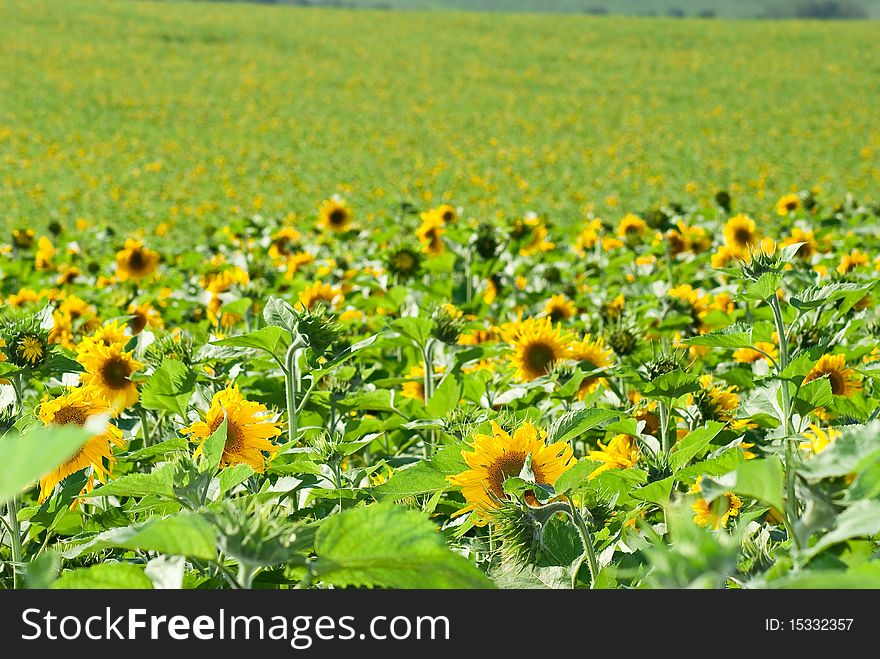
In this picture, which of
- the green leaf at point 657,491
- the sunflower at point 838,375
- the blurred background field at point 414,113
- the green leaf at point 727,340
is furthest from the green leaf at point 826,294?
the blurred background field at point 414,113

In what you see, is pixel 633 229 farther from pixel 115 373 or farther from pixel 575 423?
pixel 575 423

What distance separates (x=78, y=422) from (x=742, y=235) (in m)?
3.03

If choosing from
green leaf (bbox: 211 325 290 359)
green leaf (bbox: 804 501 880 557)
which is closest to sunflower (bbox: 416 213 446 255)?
green leaf (bbox: 211 325 290 359)

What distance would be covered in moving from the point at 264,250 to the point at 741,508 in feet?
12.4

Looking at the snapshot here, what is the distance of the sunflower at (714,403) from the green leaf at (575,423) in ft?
1.60

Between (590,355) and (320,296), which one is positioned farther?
(320,296)

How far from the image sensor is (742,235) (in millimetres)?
3725

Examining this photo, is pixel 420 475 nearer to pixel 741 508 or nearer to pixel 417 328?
pixel 741 508

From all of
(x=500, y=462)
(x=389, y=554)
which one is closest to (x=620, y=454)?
(x=500, y=462)

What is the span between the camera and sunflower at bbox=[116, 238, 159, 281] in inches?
157

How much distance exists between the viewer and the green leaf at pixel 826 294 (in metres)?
1.37

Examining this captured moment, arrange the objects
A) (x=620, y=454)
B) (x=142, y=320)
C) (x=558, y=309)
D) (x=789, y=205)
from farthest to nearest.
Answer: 1. (x=789, y=205)
2. (x=558, y=309)
3. (x=142, y=320)
4. (x=620, y=454)

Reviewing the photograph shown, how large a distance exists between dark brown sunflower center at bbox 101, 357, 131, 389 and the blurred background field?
7.68 meters

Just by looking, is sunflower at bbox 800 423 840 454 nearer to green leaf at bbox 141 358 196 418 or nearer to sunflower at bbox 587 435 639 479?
sunflower at bbox 587 435 639 479
